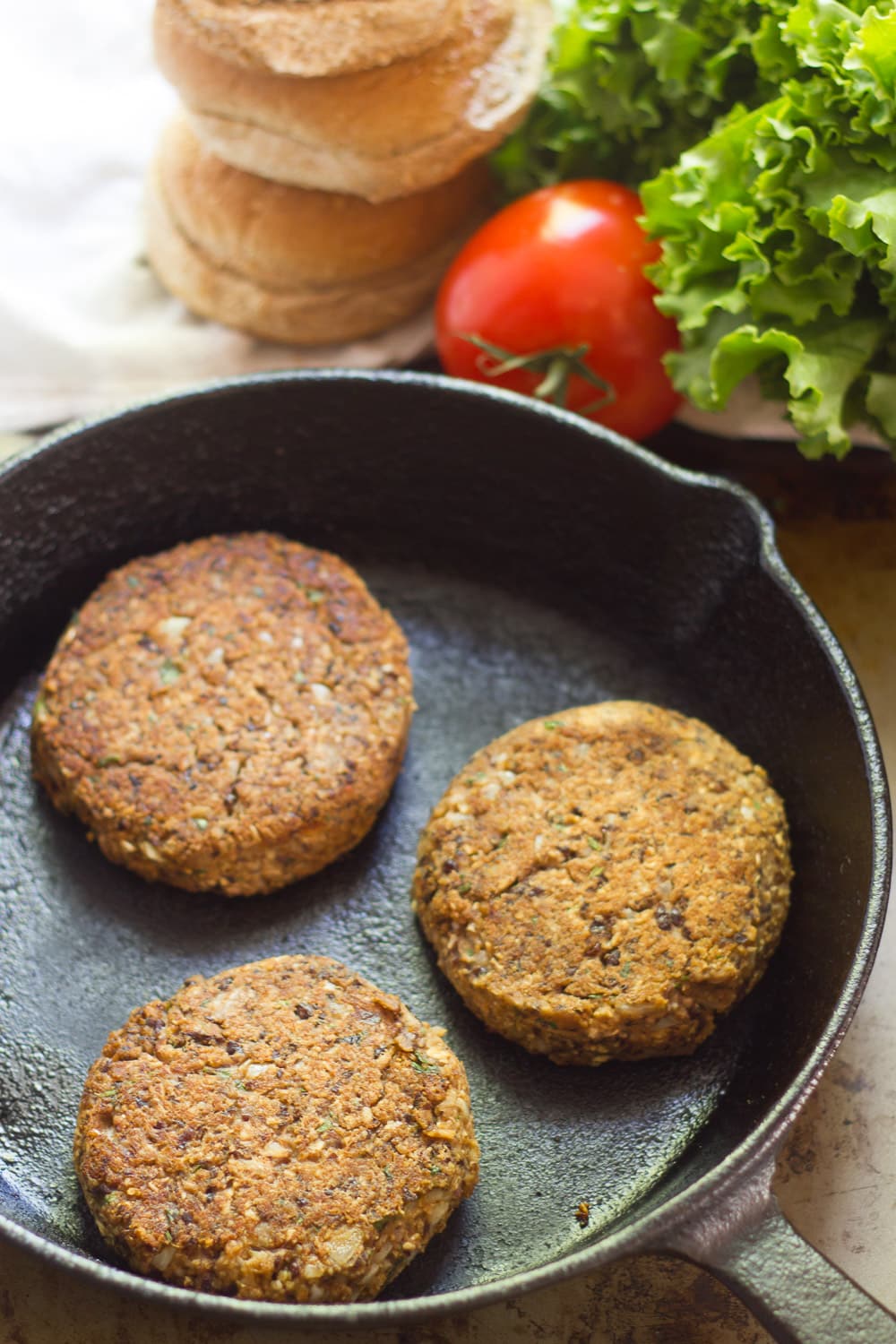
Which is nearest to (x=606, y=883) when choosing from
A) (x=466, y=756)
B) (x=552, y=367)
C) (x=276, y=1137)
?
(x=466, y=756)

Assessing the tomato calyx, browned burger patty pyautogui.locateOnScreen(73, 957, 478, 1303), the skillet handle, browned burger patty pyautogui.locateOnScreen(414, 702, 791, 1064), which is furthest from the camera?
the tomato calyx

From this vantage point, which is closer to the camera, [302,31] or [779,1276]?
[779,1276]

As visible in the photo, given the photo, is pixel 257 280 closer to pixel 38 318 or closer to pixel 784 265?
pixel 38 318

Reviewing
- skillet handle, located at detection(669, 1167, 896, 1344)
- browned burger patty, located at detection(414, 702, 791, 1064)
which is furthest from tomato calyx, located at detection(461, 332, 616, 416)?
skillet handle, located at detection(669, 1167, 896, 1344)

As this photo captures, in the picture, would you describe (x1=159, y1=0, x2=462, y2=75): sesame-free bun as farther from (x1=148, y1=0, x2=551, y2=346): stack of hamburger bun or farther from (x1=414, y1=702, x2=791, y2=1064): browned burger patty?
(x1=414, y1=702, x2=791, y2=1064): browned burger patty

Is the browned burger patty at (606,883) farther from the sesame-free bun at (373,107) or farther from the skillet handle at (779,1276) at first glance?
the sesame-free bun at (373,107)

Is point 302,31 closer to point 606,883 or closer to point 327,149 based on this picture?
point 327,149

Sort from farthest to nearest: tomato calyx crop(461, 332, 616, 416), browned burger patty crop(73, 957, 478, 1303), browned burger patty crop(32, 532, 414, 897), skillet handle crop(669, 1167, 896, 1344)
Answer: tomato calyx crop(461, 332, 616, 416) → browned burger patty crop(32, 532, 414, 897) → browned burger patty crop(73, 957, 478, 1303) → skillet handle crop(669, 1167, 896, 1344)
